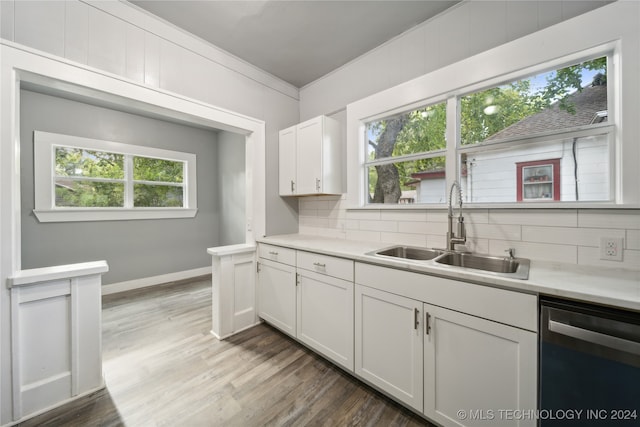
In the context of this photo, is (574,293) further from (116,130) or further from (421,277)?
(116,130)

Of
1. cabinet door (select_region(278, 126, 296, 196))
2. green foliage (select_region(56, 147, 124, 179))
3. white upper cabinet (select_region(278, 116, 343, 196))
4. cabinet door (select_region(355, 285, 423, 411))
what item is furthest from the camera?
green foliage (select_region(56, 147, 124, 179))

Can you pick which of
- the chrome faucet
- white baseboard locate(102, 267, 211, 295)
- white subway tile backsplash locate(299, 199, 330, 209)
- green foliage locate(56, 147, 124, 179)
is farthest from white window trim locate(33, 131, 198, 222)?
the chrome faucet

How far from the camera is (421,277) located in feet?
4.34

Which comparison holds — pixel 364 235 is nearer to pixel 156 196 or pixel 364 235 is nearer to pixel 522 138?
pixel 522 138

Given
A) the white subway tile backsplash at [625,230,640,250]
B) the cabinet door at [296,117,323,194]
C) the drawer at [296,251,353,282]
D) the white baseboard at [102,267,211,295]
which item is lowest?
the white baseboard at [102,267,211,295]

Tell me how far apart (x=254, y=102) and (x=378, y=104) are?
1.37 meters

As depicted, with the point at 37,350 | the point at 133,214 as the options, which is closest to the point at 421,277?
the point at 37,350

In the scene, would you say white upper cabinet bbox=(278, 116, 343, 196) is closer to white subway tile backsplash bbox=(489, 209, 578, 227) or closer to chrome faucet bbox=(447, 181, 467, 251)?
chrome faucet bbox=(447, 181, 467, 251)

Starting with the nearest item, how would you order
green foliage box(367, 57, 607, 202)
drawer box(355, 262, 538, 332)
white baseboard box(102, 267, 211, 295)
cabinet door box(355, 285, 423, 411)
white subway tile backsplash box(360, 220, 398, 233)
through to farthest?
drawer box(355, 262, 538, 332), cabinet door box(355, 285, 423, 411), green foliage box(367, 57, 607, 202), white subway tile backsplash box(360, 220, 398, 233), white baseboard box(102, 267, 211, 295)

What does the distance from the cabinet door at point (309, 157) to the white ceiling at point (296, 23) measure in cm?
72

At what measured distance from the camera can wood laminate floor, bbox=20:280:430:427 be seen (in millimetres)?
1419

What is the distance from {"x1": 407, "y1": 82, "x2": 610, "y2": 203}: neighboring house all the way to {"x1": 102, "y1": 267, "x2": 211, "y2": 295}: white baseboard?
4.39m

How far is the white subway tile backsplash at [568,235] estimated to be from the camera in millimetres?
1287

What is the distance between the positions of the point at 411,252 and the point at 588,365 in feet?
3.62
